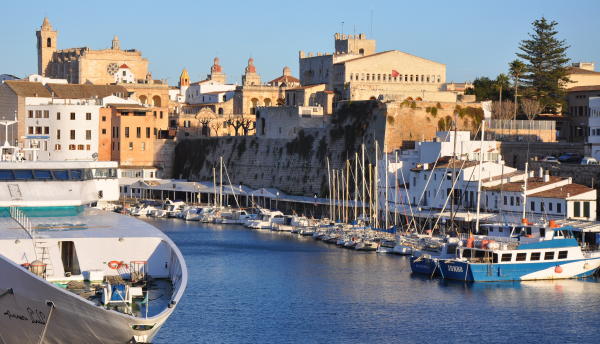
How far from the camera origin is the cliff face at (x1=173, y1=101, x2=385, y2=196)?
265 feet

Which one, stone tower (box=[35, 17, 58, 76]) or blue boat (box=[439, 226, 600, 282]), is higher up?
stone tower (box=[35, 17, 58, 76])

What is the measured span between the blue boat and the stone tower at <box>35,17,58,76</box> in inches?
3762

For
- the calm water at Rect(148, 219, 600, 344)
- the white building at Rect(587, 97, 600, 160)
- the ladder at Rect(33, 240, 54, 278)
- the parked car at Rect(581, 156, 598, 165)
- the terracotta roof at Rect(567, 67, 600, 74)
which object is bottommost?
the calm water at Rect(148, 219, 600, 344)

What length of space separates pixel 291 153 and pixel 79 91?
2667 cm

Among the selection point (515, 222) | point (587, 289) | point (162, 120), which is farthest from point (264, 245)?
point (162, 120)

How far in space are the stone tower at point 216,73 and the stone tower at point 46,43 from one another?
18.5m

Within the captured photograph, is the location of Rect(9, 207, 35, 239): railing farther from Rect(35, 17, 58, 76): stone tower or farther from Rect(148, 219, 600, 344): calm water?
Rect(35, 17, 58, 76): stone tower

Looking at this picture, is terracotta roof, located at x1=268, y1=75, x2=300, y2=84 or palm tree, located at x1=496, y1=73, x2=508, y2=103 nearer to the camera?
palm tree, located at x1=496, y1=73, x2=508, y2=103

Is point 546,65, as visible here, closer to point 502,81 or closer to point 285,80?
point 502,81

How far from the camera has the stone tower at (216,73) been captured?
137m

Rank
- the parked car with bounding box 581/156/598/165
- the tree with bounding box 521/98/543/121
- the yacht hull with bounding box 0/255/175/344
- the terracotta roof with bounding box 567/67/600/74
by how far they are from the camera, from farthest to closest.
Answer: the terracotta roof with bounding box 567/67/600/74 → the tree with bounding box 521/98/543/121 → the parked car with bounding box 581/156/598/165 → the yacht hull with bounding box 0/255/175/344

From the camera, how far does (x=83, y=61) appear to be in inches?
4884

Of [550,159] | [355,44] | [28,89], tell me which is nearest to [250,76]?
[355,44]

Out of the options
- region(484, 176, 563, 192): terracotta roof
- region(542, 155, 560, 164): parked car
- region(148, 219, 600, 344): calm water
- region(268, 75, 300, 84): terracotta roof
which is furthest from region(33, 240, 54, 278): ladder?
region(268, 75, 300, 84): terracotta roof
